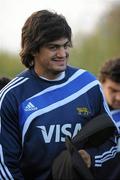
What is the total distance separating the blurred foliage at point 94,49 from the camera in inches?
931

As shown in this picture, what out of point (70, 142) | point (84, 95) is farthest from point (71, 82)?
point (70, 142)

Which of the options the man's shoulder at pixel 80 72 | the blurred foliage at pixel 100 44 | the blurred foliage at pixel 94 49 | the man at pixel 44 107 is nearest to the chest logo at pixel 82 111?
the man at pixel 44 107

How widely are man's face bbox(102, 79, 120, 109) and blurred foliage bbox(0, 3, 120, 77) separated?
537 inches

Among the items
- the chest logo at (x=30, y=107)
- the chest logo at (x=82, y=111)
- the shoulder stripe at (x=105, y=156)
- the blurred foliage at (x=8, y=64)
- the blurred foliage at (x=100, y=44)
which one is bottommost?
the blurred foliage at (x=100, y=44)

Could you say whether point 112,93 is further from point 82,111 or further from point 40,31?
point 40,31

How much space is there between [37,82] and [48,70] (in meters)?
0.12

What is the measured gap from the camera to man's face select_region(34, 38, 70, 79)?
5.52m

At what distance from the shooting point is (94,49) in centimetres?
2645

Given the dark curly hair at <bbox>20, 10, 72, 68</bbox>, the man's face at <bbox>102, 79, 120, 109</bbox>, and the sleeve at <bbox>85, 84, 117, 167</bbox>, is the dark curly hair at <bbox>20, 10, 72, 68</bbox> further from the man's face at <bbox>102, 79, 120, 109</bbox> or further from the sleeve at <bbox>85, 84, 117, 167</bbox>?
the man's face at <bbox>102, 79, 120, 109</bbox>

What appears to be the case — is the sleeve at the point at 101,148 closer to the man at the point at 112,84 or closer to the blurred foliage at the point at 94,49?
the man at the point at 112,84

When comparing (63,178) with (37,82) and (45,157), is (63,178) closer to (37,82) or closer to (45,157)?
(45,157)

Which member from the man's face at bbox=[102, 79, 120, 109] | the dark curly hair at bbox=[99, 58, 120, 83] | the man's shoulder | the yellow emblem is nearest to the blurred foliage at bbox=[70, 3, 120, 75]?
the dark curly hair at bbox=[99, 58, 120, 83]

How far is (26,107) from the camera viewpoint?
5.52m

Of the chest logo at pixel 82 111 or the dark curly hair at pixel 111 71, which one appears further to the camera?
the dark curly hair at pixel 111 71
